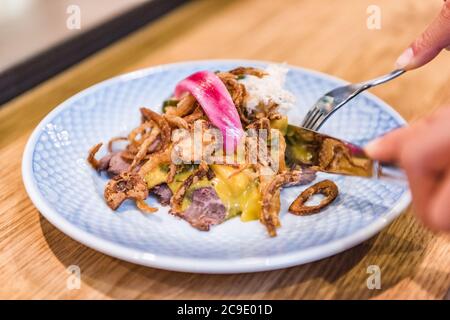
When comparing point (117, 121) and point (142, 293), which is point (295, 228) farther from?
point (117, 121)

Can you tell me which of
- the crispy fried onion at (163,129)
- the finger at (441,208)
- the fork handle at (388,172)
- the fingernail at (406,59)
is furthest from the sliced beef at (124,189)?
the fingernail at (406,59)

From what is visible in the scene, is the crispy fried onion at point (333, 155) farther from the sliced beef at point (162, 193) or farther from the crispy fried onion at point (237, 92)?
the sliced beef at point (162, 193)

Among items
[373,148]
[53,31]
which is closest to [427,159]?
[373,148]

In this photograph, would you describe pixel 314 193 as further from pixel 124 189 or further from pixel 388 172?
pixel 124 189

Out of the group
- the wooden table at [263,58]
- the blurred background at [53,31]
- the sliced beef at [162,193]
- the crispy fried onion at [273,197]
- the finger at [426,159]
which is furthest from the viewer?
the blurred background at [53,31]

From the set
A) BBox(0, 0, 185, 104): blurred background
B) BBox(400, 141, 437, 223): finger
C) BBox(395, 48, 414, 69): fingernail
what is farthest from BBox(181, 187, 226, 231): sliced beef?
BBox(0, 0, 185, 104): blurred background

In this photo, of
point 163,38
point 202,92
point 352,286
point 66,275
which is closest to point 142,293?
point 66,275
